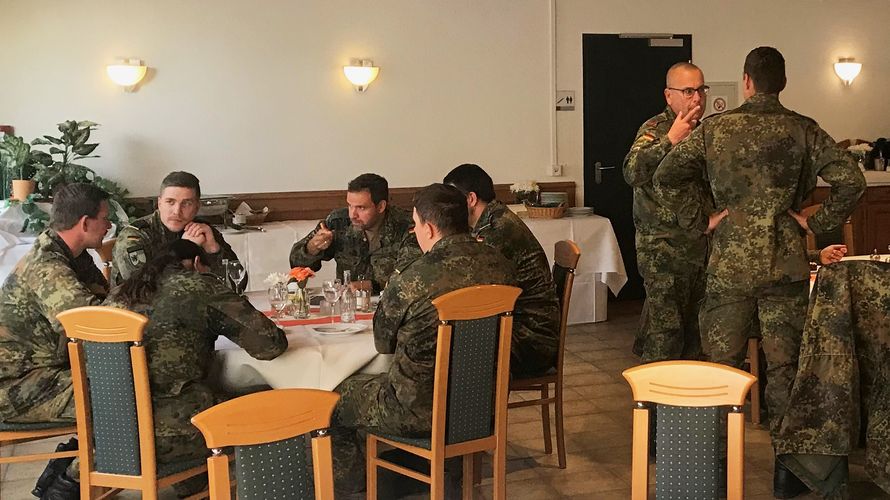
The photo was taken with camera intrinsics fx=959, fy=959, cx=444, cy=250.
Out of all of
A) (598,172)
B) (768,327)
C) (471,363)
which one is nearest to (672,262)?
(768,327)

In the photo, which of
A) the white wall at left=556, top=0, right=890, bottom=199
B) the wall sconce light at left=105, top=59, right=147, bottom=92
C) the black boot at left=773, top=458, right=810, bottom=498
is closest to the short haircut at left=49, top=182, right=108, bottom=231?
the black boot at left=773, top=458, right=810, bottom=498

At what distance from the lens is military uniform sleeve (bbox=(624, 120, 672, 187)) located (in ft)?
14.2

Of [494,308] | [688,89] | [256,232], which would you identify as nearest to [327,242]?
[494,308]

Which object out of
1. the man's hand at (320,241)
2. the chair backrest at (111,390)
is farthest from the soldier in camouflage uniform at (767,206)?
the chair backrest at (111,390)

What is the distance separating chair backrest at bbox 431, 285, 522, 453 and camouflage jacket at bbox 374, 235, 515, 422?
71mm

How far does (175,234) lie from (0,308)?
1029 millimetres

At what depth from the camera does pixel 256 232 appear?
6945 millimetres

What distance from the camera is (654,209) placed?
4969mm

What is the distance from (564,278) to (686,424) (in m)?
2.02

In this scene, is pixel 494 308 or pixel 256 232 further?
pixel 256 232

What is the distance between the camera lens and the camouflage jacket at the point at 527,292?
4.20 m

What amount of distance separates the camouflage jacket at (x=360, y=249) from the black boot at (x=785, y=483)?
199 centimetres

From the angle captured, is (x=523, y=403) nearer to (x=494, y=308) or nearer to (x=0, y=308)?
(x=494, y=308)

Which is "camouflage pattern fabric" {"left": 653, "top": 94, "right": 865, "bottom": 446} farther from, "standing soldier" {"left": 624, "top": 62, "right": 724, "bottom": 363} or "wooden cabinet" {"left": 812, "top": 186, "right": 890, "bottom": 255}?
"wooden cabinet" {"left": 812, "top": 186, "right": 890, "bottom": 255}
